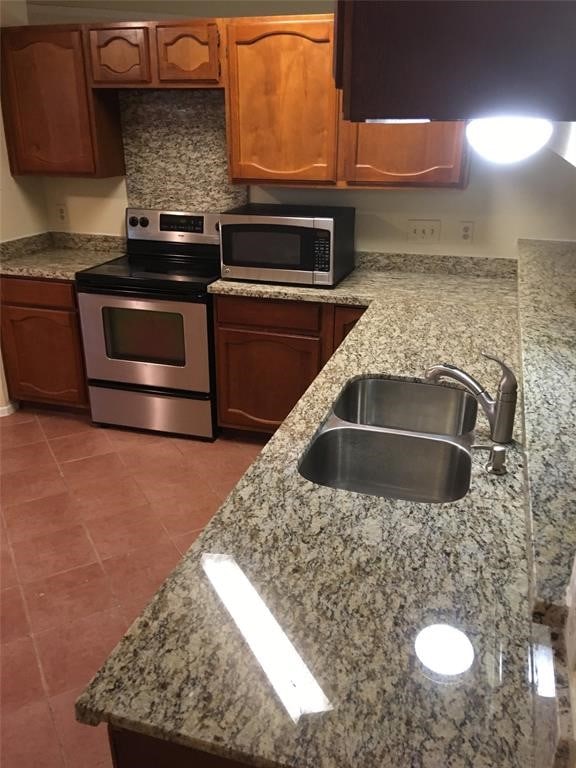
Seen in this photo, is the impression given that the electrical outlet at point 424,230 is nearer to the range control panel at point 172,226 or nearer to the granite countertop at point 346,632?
the range control panel at point 172,226

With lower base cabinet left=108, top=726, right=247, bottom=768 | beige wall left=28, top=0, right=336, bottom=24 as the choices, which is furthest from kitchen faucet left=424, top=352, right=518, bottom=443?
beige wall left=28, top=0, right=336, bottom=24

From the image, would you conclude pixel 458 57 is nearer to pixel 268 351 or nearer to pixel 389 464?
pixel 389 464

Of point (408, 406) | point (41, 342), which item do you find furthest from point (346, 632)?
point (41, 342)

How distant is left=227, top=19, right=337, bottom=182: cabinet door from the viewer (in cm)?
273

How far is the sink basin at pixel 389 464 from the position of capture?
5.19 ft

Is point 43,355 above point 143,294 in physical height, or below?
below

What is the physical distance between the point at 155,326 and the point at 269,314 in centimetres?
63

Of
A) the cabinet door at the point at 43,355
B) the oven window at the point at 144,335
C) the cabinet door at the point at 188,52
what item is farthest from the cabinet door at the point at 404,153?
the cabinet door at the point at 43,355

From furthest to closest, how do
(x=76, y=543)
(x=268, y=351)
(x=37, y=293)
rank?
1. (x=37, y=293)
2. (x=268, y=351)
3. (x=76, y=543)

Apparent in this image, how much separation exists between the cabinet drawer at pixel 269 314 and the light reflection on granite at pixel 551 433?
1.19 meters

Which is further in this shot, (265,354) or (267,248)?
(265,354)

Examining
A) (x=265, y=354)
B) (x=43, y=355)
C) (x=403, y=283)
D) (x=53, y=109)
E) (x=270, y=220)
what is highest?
(x=53, y=109)

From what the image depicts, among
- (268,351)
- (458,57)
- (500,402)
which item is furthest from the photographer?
(268,351)

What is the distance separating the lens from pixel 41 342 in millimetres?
3494
